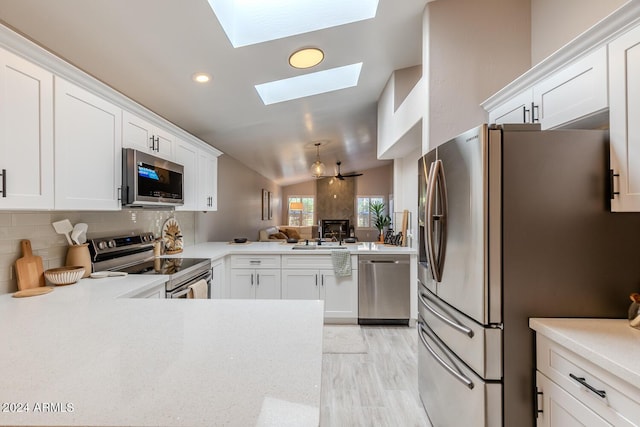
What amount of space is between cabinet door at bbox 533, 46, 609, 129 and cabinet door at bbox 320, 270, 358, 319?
7.77 ft

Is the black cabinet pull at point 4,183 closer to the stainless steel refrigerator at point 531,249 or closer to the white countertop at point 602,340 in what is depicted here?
the stainless steel refrigerator at point 531,249

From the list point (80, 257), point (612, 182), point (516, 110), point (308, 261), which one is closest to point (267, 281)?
point (308, 261)

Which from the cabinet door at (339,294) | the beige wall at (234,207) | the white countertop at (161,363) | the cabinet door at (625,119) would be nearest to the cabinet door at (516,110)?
the cabinet door at (625,119)

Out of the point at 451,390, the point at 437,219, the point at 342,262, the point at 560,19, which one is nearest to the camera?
the point at 451,390

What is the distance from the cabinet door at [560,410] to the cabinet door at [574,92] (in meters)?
1.20

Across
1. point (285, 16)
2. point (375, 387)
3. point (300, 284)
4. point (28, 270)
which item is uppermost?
point (285, 16)

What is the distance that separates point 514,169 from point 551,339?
740 millimetres

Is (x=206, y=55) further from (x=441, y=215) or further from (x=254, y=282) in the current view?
(x=254, y=282)

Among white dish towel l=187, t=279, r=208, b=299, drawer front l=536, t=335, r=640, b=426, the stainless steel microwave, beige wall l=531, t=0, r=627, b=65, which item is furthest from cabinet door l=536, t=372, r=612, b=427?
the stainless steel microwave

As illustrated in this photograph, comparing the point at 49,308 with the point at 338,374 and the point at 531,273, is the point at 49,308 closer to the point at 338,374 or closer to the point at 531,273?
the point at 338,374

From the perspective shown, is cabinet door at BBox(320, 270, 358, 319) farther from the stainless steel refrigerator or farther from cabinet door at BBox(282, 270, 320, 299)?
the stainless steel refrigerator

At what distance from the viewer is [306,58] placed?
243cm

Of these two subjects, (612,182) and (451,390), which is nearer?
(612,182)

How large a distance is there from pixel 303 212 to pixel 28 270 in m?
9.15
